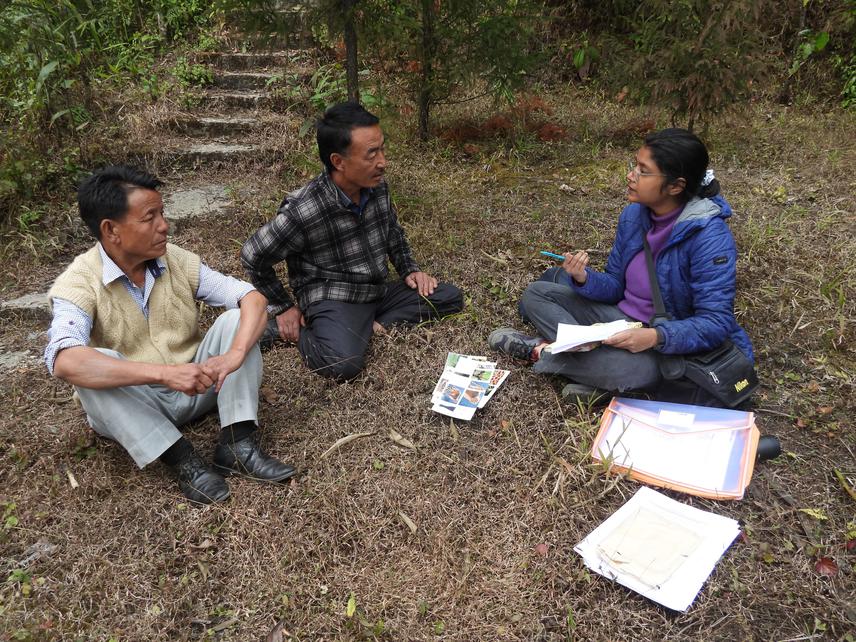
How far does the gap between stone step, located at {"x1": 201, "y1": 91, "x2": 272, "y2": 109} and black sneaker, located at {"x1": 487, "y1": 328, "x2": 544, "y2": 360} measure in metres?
4.10

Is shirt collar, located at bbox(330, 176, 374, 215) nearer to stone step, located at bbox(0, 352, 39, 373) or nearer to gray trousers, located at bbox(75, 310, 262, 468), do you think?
gray trousers, located at bbox(75, 310, 262, 468)

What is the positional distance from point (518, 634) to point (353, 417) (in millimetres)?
1222

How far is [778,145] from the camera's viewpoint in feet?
18.3

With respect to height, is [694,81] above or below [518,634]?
above

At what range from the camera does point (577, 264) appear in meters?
2.78

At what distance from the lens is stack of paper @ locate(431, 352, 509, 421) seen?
8.84 feet

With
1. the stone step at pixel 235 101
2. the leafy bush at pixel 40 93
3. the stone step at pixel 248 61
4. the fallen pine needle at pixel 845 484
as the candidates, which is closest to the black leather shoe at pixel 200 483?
the fallen pine needle at pixel 845 484

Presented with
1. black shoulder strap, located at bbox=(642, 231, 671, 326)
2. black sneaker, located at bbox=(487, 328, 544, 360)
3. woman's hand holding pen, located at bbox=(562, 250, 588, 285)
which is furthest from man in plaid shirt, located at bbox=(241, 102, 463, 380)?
black shoulder strap, located at bbox=(642, 231, 671, 326)

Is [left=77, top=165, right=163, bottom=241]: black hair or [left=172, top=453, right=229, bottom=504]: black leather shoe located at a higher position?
[left=77, top=165, right=163, bottom=241]: black hair

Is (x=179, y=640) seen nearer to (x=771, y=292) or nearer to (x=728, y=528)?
(x=728, y=528)

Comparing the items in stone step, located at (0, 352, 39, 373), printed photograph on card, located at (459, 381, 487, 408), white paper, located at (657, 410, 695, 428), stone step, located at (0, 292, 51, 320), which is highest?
white paper, located at (657, 410, 695, 428)

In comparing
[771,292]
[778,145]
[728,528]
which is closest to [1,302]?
[728,528]

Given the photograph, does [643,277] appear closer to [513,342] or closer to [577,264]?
[577,264]

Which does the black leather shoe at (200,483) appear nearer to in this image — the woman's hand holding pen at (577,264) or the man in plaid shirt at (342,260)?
the man in plaid shirt at (342,260)
